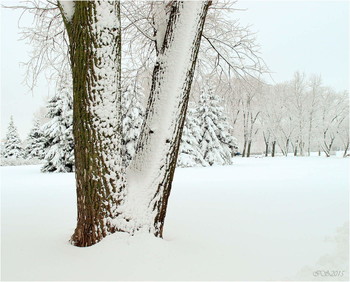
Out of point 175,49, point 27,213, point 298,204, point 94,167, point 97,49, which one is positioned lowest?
point 27,213

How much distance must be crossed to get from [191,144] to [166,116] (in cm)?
1726

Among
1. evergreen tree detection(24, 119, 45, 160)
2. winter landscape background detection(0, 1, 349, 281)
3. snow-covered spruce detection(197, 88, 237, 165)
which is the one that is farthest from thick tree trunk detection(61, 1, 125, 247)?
evergreen tree detection(24, 119, 45, 160)

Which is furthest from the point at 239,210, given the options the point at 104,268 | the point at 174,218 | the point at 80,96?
the point at 80,96

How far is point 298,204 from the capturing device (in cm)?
521

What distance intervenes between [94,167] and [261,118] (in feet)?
127

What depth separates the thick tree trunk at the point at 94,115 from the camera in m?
2.62

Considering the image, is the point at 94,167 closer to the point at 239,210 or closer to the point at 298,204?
the point at 239,210

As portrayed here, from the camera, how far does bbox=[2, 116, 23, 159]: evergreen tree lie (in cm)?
3409

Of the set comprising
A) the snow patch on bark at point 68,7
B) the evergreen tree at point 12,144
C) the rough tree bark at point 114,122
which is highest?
the snow patch on bark at point 68,7

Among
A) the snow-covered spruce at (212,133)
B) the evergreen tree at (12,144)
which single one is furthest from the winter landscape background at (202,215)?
the evergreen tree at (12,144)

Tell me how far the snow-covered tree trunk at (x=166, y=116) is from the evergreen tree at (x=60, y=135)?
13.3m

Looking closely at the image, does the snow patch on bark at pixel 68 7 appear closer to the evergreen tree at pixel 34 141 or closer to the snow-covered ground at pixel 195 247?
the snow-covered ground at pixel 195 247

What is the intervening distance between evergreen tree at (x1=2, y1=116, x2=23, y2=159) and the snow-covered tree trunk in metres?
37.4

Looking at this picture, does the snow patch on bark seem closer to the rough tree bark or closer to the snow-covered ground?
the rough tree bark
